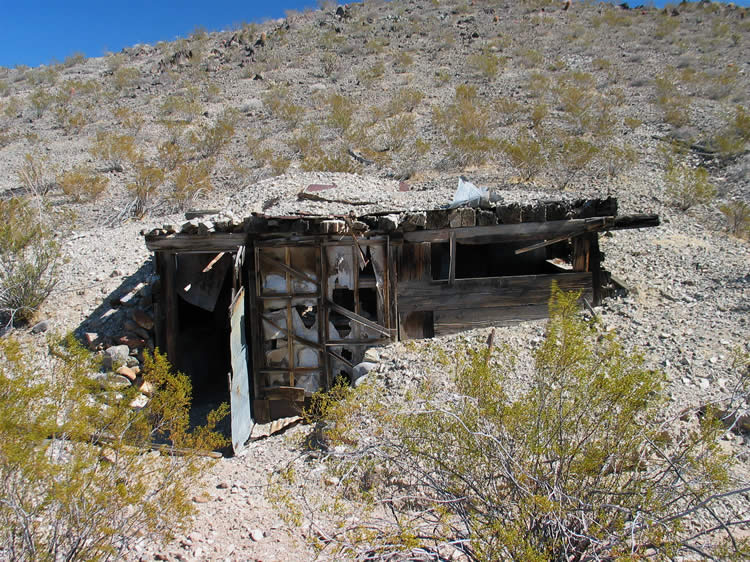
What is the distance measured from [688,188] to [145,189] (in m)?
15.3

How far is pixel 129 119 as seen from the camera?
2153cm

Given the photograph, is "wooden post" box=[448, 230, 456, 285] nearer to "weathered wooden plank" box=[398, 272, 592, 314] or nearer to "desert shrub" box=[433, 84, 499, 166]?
"weathered wooden plank" box=[398, 272, 592, 314]

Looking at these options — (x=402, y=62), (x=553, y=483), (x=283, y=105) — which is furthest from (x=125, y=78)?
(x=553, y=483)

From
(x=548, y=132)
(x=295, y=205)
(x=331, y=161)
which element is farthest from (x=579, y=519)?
(x=548, y=132)

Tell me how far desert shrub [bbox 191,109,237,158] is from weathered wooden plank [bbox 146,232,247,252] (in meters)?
12.3

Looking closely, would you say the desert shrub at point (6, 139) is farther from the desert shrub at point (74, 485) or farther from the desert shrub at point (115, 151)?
the desert shrub at point (74, 485)

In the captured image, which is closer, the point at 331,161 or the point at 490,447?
the point at 490,447

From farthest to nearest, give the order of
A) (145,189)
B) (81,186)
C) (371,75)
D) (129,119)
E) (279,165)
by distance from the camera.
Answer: (371,75)
(129,119)
(279,165)
(81,186)
(145,189)

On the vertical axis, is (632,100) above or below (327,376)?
above

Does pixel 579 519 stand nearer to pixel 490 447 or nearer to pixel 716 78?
pixel 490 447

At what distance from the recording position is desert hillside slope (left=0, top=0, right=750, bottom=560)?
7230mm

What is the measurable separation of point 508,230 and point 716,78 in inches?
792

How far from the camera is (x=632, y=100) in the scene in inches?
814

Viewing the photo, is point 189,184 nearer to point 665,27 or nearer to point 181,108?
point 181,108
